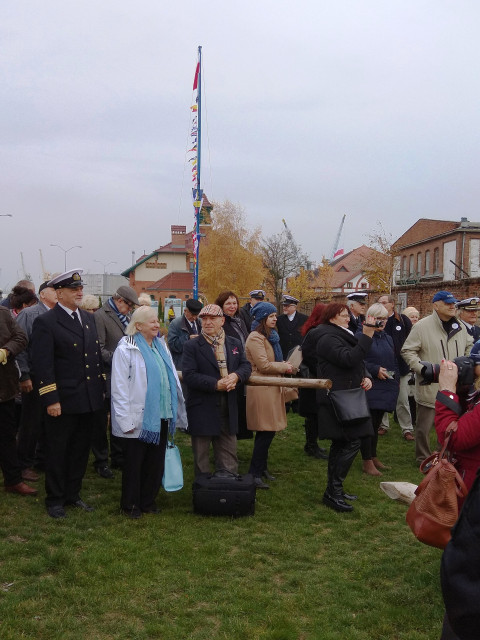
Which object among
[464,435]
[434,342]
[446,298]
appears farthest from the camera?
[434,342]

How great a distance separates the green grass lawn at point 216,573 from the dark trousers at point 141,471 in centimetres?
19

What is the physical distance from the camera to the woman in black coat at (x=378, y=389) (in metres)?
7.48

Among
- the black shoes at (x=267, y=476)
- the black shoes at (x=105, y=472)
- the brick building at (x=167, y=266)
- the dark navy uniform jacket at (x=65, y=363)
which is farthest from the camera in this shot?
the brick building at (x=167, y=266)

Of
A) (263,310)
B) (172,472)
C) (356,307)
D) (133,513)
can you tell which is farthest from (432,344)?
(133,513)

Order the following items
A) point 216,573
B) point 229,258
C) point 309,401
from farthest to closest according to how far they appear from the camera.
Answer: point 229,258 → point 309,401 → point 216,573

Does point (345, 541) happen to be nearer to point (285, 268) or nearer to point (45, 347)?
point (45, 347)

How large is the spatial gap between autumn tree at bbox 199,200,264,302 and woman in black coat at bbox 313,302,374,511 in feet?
115

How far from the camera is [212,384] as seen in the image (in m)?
5.75

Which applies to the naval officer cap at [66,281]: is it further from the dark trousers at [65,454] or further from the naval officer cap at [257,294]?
the naval officer cap at [257,294]

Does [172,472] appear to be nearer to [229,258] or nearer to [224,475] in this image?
[224,475]

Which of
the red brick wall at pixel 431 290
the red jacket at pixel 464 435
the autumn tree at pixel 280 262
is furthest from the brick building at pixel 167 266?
the red jacket at pixel 464 435

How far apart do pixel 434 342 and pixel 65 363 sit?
4.51m

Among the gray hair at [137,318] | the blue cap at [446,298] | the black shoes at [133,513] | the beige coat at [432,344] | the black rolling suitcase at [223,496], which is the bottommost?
the black shoes at [133,513]

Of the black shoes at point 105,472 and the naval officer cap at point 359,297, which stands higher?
the naval officer cap at point 359,297
